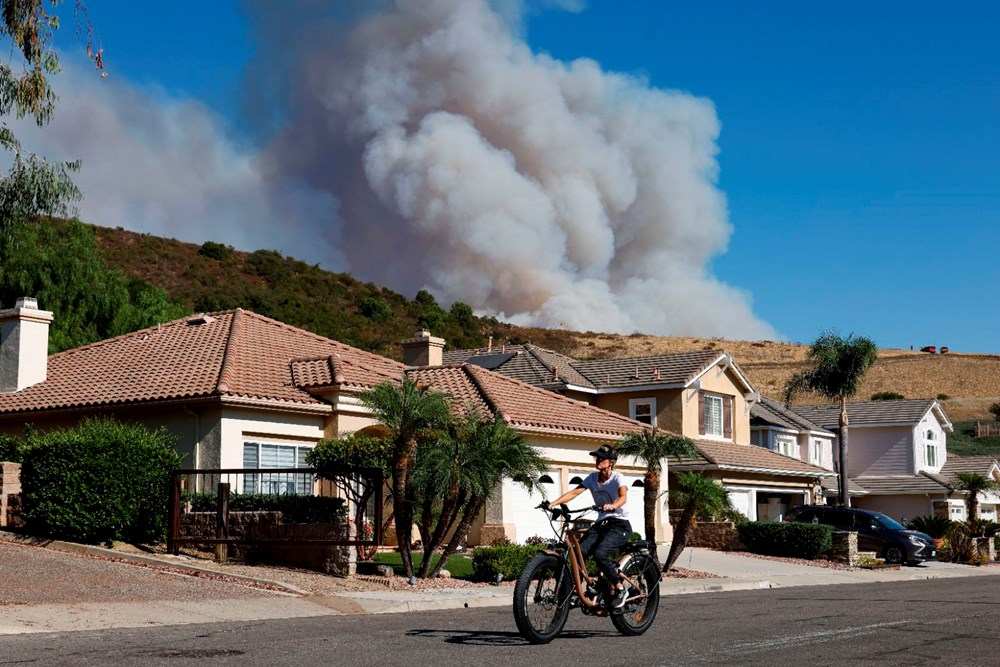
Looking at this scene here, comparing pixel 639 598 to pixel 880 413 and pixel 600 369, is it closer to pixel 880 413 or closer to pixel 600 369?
pixel 600 369

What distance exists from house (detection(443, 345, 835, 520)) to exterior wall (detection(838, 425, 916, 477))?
1151 cm

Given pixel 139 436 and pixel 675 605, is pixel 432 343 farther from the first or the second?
pixel 675 605

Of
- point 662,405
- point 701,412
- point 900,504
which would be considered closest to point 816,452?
point 900,504

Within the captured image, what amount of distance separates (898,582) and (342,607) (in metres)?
15.8

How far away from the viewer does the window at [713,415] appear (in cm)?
4138

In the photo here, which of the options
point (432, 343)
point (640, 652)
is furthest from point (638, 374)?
point (640, 652)

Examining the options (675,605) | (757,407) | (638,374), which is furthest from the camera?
(757,407)

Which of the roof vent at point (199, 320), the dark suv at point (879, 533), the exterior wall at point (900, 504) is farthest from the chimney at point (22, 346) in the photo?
the exterior wall at point (900, 504)

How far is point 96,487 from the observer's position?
20188 mm

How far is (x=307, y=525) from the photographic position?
1998 cm

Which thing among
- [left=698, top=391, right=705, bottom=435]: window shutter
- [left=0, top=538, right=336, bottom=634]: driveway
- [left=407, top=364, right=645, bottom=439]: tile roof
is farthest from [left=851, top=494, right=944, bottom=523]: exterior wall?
[left=0, top=538, right=336, bottom=634]: driveway

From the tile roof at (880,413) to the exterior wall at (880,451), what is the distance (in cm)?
39

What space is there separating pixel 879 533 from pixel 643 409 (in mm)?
9010

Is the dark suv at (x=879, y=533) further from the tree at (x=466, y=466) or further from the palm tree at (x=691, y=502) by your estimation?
the tree at (x=466, y=466)
